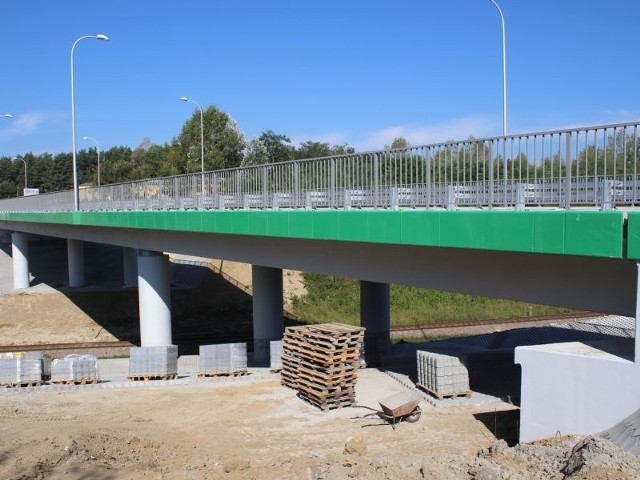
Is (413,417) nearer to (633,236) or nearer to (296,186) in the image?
(296,186)

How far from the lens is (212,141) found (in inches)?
2333

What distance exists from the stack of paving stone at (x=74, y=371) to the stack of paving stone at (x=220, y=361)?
3.29 m

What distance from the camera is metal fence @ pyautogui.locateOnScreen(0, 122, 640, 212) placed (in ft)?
30.9

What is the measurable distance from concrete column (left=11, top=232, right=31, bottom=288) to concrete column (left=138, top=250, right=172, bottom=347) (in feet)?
82.1

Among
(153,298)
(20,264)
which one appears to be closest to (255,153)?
(20,264)

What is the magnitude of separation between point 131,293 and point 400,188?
31285 millimetres

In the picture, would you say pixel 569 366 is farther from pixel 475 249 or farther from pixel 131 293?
pixel 131 293

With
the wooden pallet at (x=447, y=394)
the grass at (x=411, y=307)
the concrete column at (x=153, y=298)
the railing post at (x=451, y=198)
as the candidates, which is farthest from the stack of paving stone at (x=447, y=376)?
the grass at (x=411, y=307)

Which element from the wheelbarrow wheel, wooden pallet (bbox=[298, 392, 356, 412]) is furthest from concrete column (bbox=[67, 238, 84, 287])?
the wheelbarrow wheel

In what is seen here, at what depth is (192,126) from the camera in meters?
60.0

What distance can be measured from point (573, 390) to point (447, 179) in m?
4.46

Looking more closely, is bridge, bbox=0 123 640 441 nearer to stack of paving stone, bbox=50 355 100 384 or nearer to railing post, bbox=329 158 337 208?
railing post, bbox=329 158 337 208

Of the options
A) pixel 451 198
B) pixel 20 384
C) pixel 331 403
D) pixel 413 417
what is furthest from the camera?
pixel 20 384

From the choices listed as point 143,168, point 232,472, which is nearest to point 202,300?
point 232,472
